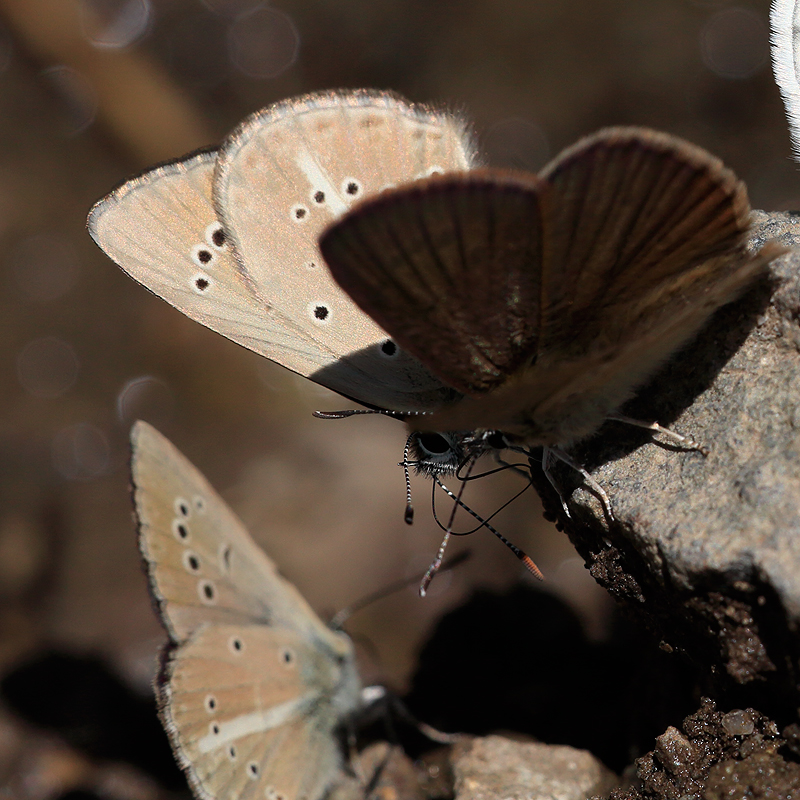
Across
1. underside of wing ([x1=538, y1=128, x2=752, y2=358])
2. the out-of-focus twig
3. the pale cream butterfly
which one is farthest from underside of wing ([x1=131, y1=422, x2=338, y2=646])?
the out-of-focus twig

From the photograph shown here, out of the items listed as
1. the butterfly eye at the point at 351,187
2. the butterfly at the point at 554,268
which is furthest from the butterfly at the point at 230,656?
the butterfly at the point at 554,268

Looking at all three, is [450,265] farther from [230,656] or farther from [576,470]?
[230,656]

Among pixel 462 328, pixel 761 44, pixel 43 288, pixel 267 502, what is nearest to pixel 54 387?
pixel 43 288

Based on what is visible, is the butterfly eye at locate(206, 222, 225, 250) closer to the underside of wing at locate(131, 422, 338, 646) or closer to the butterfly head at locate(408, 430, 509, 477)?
the underside of wing at locate(131, 422, 338, 646)

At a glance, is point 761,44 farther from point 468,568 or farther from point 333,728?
point 333,728

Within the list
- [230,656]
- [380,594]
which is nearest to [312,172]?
[230,656]
